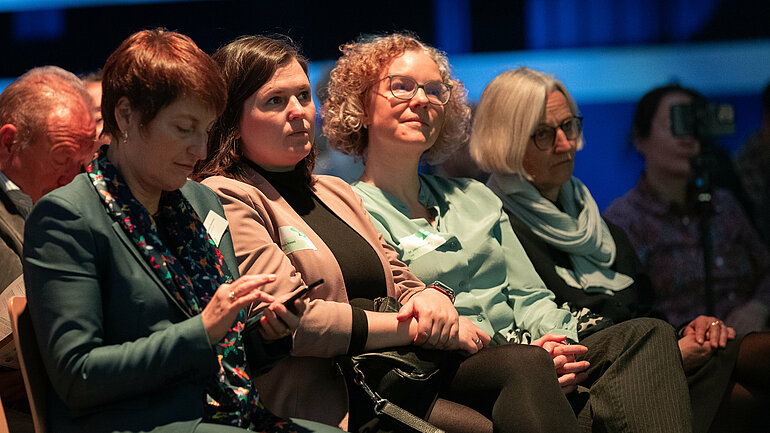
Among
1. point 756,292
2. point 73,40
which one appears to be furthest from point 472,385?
point 73,40

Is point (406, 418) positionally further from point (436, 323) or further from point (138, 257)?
point (138, 257)

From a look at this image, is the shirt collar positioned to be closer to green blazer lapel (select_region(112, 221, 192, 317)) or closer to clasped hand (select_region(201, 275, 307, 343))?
green blazer lapel (select_region(112, 221, 192, 317))

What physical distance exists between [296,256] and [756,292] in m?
3.05

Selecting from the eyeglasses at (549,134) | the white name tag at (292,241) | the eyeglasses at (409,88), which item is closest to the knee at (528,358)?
the white name tag at (292,241)

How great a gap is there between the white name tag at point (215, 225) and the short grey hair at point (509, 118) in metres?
1.59

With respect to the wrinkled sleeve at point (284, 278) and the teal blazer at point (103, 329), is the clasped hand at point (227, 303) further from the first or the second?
the wrinkled sleeve at point (284, 278)

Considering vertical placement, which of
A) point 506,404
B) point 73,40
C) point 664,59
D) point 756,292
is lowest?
point 756,292

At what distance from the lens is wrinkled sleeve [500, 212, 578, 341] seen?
2902mm

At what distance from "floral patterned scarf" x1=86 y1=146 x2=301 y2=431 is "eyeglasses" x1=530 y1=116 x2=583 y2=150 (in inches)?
72.7

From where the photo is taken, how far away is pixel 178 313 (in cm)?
182

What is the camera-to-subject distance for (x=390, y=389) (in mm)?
2248

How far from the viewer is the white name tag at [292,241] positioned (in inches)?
92.8

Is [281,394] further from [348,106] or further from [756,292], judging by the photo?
[756,292]

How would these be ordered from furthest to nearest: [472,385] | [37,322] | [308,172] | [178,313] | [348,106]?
[348,106]
[308,172]
[472,385]
[178,313]
[37,322]
